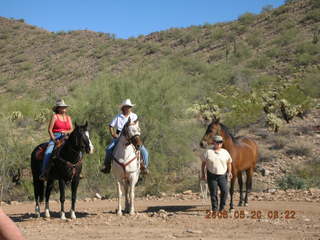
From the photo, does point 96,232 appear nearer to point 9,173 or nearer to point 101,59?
point 9,173

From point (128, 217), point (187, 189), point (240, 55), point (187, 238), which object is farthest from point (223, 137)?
point (240, 55)

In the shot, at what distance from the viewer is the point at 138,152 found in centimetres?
1172

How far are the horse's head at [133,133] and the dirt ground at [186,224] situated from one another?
1.65 metres

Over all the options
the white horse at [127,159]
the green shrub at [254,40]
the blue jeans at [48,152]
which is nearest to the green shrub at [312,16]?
the green shrub at [254,40]

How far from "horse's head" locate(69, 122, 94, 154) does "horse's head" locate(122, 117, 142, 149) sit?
851 millimetres

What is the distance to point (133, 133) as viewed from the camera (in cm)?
1101

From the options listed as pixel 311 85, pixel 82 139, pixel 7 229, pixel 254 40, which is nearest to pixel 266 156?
pixel 311 85

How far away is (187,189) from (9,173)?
6.50 metres

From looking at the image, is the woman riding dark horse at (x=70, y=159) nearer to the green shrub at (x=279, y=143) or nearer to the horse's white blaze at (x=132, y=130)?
the horse's white blaze at (x=132, y=130)

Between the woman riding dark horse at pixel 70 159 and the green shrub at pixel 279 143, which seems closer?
the woman riding dark horse at pixel 70 159

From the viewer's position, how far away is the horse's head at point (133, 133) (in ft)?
35.8

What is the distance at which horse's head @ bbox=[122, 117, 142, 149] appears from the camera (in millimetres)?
10922

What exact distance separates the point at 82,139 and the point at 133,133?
111cm

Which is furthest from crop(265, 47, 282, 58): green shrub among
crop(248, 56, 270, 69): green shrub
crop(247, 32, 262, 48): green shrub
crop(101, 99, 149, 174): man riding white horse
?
crop(101, 99, 149, 174): man riding white horse
